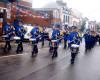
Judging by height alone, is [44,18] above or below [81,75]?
above

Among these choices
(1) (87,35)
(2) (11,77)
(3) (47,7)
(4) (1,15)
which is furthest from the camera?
(3) (47,7)

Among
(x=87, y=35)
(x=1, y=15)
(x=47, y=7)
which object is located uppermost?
(x=47, y=7)

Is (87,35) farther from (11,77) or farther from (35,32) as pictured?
(11,77)

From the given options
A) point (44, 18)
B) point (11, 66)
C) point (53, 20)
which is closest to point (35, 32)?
point (11, 66)

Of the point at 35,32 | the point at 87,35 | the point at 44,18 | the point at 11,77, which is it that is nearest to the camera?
the point at 11,77

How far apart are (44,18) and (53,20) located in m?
6.48

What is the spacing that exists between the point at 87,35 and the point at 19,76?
1237 centimetres

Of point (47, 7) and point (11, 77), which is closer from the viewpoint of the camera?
point (11, 77)

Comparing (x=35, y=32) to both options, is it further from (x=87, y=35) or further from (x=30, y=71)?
(x=87, y=35)

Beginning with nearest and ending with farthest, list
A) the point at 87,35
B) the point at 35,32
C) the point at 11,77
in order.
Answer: the point at 11,77 → the point at 35,32 → the point at 87,35

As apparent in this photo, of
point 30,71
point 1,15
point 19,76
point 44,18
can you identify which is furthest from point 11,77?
point 44,18

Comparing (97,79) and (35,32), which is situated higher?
(35,32)

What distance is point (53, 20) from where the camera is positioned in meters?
40.7

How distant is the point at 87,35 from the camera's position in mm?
17547
